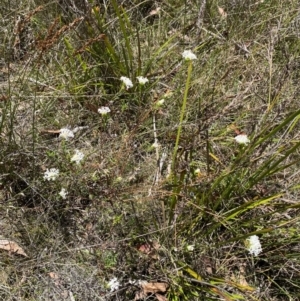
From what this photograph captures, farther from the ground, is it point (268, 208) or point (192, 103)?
point (192, 103)

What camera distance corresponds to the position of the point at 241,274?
66.0 inches

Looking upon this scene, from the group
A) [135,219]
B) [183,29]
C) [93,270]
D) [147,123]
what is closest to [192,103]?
[147,123]

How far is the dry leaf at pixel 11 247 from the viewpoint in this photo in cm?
161

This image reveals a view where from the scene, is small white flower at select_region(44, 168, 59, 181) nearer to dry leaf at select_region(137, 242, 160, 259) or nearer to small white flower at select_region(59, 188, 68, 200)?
small white flower at select_region(59, 188, 68, 200)

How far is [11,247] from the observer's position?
5.29ft

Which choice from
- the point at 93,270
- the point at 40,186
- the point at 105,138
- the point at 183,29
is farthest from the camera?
the point at 183,29

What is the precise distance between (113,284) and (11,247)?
0.42m

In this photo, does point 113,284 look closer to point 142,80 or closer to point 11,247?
point 11,247

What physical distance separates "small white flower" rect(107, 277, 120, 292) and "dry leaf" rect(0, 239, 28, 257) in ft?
1.16

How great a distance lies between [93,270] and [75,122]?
699mm

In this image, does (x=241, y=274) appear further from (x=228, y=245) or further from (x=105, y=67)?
(x=105, y=67)

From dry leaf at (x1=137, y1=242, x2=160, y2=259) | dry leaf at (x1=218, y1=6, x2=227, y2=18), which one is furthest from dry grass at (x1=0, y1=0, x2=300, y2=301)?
dry leaf at (x1=218, y1=6, x2=227, y2=18)

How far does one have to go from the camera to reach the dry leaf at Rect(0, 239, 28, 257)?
161 cm

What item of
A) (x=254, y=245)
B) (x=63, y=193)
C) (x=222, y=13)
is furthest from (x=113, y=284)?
(x=222, y=13)
